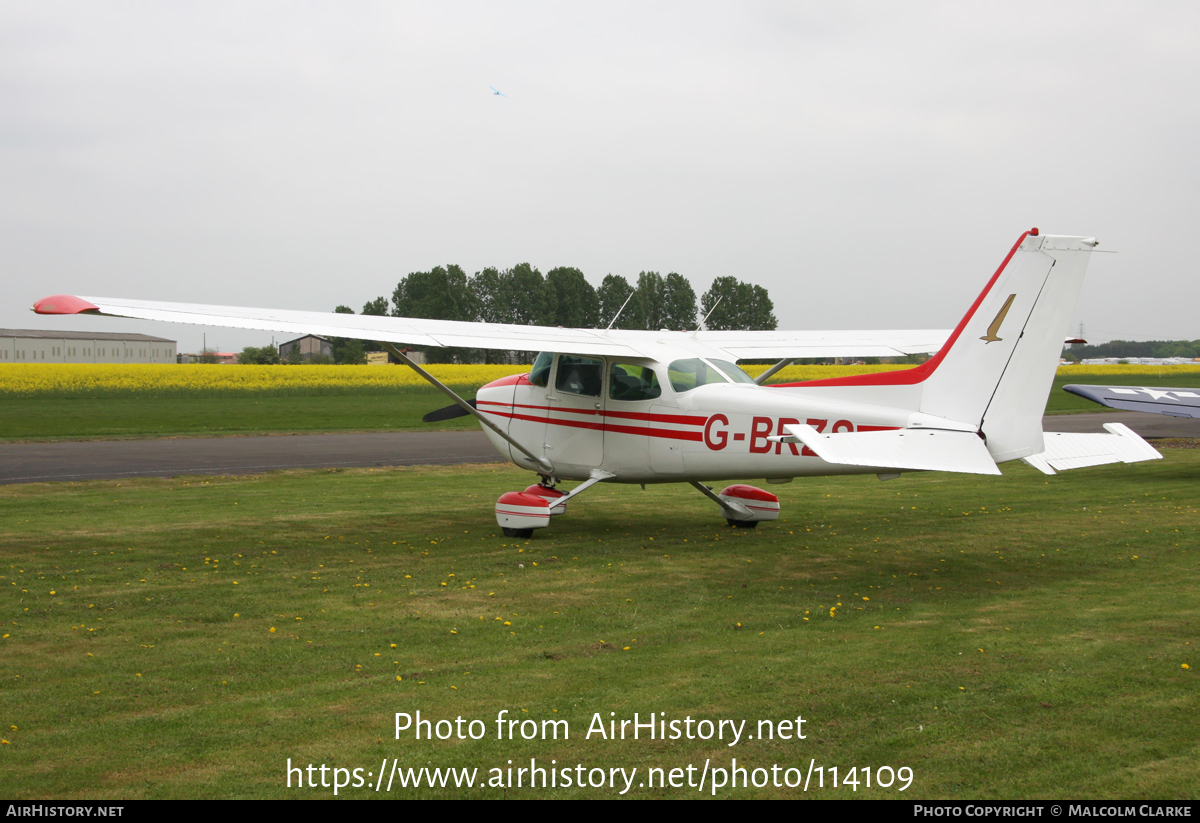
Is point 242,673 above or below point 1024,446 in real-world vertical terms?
below

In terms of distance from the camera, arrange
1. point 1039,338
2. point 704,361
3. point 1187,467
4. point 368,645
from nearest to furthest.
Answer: point 368,645, point 1039,338, point 704,361, point 1187,467

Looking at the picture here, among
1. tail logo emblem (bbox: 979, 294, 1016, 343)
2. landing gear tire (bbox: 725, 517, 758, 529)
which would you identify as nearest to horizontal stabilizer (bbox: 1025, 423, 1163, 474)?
tail logo emblem (bbox: 979, 294, 1016, 343)

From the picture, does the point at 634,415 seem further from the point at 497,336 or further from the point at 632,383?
the point at 497,336

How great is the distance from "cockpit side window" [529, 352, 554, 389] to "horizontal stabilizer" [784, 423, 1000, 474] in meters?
4.10

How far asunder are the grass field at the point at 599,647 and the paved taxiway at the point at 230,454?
15.0 feet

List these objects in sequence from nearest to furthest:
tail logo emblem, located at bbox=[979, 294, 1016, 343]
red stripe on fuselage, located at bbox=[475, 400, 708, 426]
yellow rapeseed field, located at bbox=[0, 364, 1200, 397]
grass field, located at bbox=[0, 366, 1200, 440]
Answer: tail logo emblem, located at bbox=[979, 294, 1016, 343]
red stripe on fuselage, located at bbox=[475, 400, 708, 426]
grass field, located at bbox=[0, 366, 1200, 440]
yellow rapeseed field, located at bbox=[0, 364, 1200, 397]

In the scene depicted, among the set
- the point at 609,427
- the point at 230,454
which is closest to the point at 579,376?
the point at 609,427

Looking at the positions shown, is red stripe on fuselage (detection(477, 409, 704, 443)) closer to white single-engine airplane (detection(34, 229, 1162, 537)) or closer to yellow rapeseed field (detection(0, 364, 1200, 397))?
white single-engine airplane (detection(34, 229, 1162, 537))

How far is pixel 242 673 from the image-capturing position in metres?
5.35

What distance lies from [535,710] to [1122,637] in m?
4.08

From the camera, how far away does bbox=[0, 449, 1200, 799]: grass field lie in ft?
13.4

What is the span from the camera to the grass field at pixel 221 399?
24781mm

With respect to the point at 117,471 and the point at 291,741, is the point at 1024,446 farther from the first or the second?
the point at 117,471

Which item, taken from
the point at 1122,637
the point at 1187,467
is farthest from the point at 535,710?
the point at 1187,467
